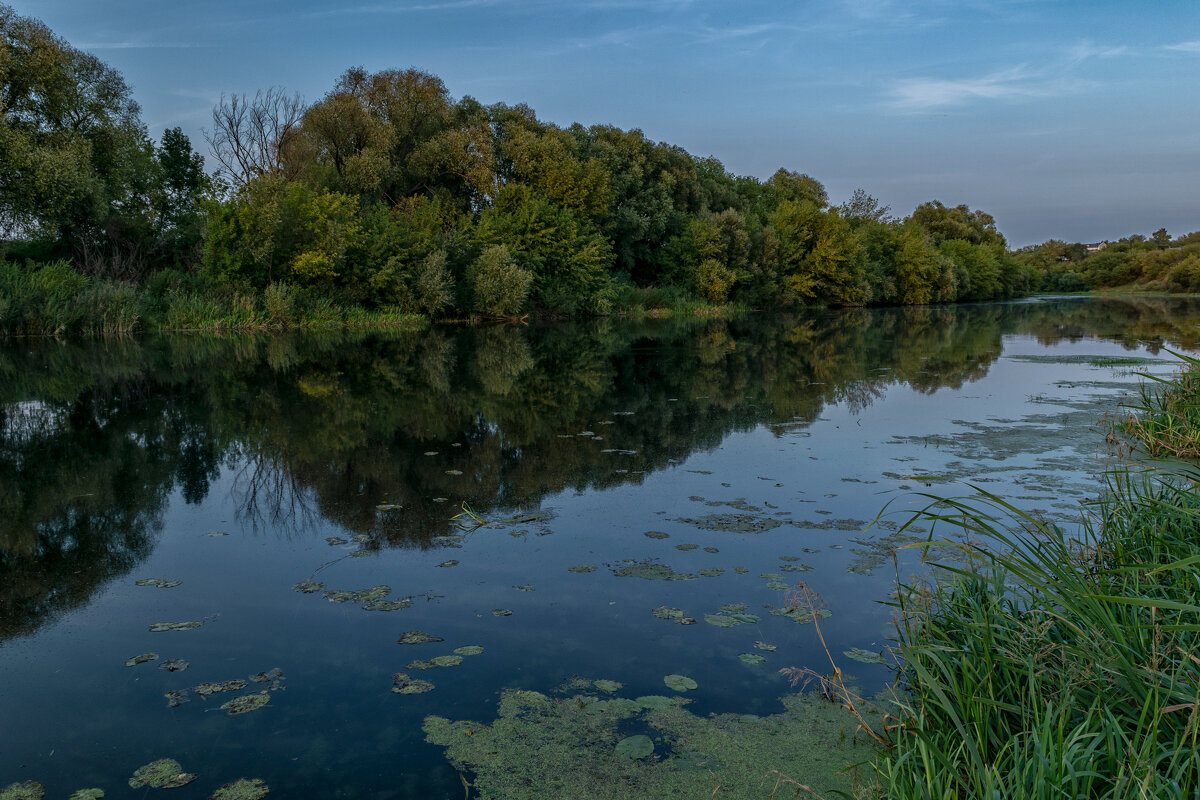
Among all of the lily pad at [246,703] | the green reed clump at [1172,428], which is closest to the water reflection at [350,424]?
the lily pad at [246,703]

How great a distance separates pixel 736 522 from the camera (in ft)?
21.4

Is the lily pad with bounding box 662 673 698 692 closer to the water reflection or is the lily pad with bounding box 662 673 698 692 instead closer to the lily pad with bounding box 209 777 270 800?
the lily pad with bounding box 209 777 270 800

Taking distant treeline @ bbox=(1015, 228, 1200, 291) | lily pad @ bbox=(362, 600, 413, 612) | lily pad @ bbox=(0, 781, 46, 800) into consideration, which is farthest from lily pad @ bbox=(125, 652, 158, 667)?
distant treeline @ bbox=(1015, 228, 1200, 291)

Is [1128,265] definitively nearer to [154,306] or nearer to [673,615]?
[154,306]

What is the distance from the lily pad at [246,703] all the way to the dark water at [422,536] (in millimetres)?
57

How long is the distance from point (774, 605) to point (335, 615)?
8.81 ft

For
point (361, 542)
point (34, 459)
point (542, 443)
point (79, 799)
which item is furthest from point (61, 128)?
point (79, 799)

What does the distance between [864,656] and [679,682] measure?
1.06 m

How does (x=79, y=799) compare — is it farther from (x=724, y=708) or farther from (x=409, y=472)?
(x=409, y=472)

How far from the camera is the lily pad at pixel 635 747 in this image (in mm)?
3338

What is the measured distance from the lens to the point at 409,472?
8.17 meters

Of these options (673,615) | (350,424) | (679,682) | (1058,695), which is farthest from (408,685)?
(350,424)

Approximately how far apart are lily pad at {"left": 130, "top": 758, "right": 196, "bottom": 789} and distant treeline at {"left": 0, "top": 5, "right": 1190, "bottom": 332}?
25.7 m

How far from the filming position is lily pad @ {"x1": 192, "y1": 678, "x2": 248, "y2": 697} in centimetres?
384
